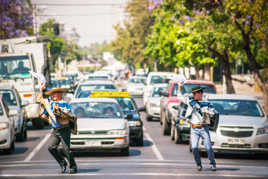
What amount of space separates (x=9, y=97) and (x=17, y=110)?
169 centimetres

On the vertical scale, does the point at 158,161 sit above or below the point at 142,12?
below

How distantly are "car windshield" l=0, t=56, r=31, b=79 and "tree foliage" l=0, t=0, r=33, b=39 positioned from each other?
10270 mm

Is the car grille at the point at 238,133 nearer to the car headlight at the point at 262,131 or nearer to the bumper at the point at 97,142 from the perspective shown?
the car headlight at the point at 262,131

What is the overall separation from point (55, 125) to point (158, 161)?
11.4 feet

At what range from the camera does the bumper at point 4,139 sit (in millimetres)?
15969

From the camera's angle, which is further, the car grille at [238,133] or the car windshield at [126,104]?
the car windshield at [126,104]

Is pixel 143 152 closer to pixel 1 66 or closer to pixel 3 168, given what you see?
pixel 3 168

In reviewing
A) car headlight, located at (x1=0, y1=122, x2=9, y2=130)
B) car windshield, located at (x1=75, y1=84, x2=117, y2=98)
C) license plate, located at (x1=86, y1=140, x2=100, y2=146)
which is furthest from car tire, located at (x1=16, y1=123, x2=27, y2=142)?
license plate, located at (x1=86, y1=140, x2=100, y2=146)

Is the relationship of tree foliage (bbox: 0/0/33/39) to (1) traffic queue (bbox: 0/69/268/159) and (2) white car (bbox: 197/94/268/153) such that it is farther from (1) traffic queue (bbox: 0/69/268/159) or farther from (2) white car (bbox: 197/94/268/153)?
(2) white car (bbox: 197/94/268/153)

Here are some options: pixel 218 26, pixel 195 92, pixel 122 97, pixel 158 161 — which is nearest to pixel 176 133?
pixel 122 97

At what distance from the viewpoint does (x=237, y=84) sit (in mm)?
59750

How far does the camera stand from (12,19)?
38.2m

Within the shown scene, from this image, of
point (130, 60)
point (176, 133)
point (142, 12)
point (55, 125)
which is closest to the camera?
point (55, 125)

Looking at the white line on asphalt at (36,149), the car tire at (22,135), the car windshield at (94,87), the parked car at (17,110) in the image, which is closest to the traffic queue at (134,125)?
the parked car at (17,110)
